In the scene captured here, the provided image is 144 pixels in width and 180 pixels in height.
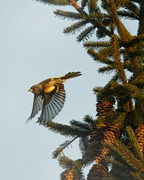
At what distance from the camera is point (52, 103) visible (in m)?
3.48

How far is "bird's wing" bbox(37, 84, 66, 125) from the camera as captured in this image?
3245 mm

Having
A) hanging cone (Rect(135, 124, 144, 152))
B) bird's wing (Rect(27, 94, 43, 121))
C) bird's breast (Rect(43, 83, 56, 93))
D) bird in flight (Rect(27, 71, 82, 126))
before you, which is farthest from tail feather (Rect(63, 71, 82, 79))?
hanging cone (Rect(135, 124, 144, 152))

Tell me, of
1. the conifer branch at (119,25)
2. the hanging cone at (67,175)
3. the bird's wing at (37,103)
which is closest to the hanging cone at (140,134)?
the hanging cone at (67,175)

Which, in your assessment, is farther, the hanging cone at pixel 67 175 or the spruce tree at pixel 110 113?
the hanging cone at pixel 67 175

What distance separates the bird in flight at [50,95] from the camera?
10.9ft

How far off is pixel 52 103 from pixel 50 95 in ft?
0.43

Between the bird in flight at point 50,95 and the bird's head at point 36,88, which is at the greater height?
the bird's head at point 36,88

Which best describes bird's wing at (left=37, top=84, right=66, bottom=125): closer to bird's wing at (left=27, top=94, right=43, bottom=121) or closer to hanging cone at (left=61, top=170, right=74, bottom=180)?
bird's wing at (left=27, top=94, right=43, bottom=121)

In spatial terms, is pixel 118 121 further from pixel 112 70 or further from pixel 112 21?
pixel 112 21

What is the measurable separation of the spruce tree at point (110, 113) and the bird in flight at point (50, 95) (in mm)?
208

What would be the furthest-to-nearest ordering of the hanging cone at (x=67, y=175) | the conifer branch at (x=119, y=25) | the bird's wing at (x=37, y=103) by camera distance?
the bird's wing at (x=37, y=103), the conifer branch at (x=119, y=25), the hanging cone at (x=67, y=175)

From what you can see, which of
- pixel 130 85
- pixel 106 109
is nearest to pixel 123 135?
pixel 106 109

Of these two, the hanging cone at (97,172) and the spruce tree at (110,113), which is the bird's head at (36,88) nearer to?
the spruce tree at (110,113)

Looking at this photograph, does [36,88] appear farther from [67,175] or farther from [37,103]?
[67,175]
